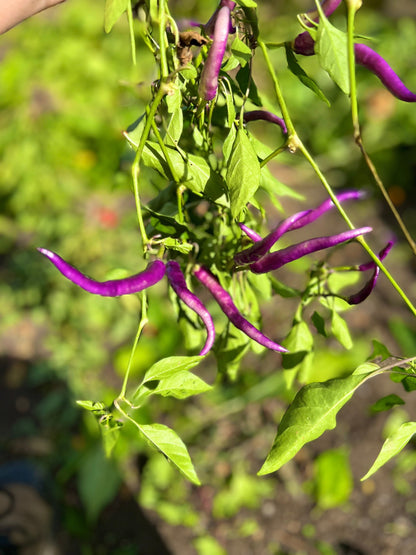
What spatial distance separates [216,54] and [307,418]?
17.0 inches

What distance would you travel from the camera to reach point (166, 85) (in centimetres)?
68

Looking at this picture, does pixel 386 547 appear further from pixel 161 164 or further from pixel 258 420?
pixel 161 164

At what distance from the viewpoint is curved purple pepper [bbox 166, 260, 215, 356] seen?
77 cm

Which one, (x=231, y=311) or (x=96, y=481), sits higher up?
(x=231, y=311)

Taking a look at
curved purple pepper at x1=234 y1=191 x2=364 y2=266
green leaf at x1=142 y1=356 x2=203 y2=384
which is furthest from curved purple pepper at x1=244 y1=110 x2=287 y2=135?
green leaf at x1=142 y1=356 x2=203 y2=384

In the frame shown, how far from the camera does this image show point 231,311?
0.79m

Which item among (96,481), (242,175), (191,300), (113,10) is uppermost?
(113,10)

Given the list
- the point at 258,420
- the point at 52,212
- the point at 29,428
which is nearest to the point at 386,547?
the point at 258,420

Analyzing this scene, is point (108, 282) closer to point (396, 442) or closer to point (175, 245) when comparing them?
point (175, 245)

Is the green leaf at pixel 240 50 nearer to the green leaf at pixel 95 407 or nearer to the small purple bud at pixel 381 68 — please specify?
the small purple bud at pixel 381 68

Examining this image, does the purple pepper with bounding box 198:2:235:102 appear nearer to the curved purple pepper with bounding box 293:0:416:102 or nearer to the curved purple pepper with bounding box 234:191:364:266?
the curved purple pepper with bounding box 293:0:416:102

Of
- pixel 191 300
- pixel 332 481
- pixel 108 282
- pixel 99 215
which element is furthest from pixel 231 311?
pixel 99 215

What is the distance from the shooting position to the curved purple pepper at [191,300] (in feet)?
2.52

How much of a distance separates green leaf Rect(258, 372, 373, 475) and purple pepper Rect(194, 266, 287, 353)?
0.28 ft
